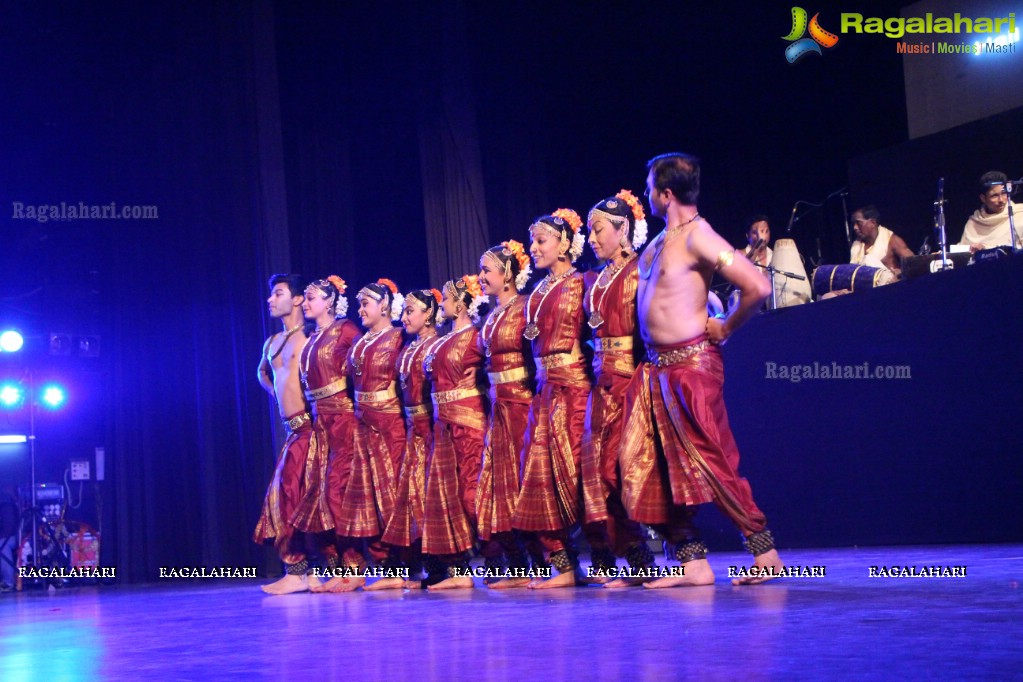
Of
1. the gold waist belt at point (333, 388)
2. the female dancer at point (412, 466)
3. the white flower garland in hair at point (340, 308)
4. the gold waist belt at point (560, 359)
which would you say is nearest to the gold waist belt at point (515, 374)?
the gold waist belt at point (560, 359)

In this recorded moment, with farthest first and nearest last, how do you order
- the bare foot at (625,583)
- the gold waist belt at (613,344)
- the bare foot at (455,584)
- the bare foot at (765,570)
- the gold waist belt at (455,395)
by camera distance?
the gold waist belt at (455,395) → the bare foot at (455,584) → the gold waist belt at (613,344) → the bare foot at (625,583) → the bare foot at (765,570)

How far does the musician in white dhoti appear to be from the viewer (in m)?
7.45

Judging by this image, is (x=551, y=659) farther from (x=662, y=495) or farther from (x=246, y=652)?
(x=662, y=495)

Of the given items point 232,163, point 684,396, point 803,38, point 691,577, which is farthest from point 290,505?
point 803,38

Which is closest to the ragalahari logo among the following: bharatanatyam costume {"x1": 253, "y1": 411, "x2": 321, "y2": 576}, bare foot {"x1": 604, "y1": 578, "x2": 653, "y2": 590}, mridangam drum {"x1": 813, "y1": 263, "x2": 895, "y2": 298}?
mridangam drum {"x1": 813, "y1": 263, "x2": 895, "y2": 298}

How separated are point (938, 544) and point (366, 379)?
3.03 m

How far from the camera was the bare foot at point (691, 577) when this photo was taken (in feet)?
13.1

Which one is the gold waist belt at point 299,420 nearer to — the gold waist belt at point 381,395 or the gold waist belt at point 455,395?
the gold waist belt at point 381,395

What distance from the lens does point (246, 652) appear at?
2834mm

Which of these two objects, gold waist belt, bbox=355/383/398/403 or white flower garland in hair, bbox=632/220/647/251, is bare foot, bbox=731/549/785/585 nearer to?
white flower garland in hair, bbox=632/220/647/251

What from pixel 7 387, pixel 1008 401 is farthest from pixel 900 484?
pixel 7 387

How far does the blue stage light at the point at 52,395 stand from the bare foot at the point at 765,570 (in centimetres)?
619

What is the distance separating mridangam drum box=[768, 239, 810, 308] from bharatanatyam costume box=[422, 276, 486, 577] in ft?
8.55

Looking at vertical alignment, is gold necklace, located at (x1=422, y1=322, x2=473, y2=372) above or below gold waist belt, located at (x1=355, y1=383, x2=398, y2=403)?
above
